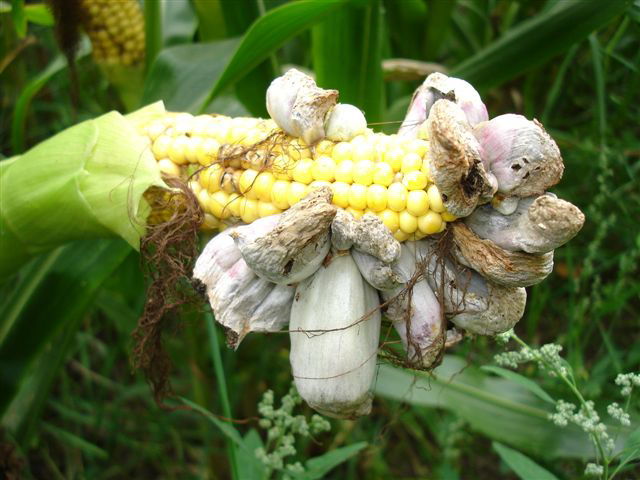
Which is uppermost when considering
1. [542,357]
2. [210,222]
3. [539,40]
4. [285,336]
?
[210,222]

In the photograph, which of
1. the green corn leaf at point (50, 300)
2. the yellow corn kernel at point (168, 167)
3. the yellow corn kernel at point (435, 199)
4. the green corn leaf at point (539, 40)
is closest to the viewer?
the yellow corn kernel at point (435, 199)

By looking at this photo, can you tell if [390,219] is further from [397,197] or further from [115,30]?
[115,30]

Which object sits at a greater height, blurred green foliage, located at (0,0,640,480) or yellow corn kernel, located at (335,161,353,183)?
yellow corn kernel, located at (335,161,353,183)

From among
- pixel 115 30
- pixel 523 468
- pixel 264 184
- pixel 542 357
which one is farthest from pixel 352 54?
pixel 523 468

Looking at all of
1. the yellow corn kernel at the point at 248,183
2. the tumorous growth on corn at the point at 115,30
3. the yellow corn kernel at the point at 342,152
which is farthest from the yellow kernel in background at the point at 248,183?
the tumorous growth on corn at the point at 115,30

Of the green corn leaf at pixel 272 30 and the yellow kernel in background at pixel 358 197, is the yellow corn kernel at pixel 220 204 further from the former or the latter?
the green corn leaf at pixel 272 30

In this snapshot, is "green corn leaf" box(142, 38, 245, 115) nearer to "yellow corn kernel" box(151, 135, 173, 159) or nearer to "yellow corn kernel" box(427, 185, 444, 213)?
"yellow corn kernel" box(151, 135, 173, 159)

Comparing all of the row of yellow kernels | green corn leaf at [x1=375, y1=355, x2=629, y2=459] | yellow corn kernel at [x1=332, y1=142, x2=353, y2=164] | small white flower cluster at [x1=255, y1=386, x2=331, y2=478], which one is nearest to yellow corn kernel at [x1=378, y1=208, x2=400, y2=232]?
the row of yellow kernels
